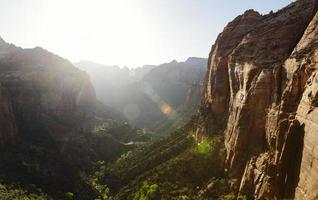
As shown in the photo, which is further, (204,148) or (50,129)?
(50,129)

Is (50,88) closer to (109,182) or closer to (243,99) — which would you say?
(109,182)

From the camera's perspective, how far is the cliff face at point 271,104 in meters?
43.7

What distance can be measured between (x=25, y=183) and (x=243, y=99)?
58714 mm

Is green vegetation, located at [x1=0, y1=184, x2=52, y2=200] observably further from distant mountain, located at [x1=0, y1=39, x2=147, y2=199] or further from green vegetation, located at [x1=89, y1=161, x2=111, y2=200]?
green vegetation, located at [x1=89, y1=161, x2=111, y2=200]

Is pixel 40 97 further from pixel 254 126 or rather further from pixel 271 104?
pixel 271 104

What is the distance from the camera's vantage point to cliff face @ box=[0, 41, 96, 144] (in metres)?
125

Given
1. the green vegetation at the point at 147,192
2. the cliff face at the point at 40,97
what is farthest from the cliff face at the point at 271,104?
the cliff face at the point at 40,97

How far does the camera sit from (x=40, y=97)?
151 m

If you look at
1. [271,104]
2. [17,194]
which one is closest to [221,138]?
[271,104]

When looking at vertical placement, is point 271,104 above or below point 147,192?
above

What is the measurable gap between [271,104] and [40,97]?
115708 mm

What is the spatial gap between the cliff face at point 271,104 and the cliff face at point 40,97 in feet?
230

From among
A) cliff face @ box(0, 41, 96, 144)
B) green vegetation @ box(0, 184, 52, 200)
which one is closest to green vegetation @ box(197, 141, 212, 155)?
green vegetation @ box(0, 184, 52, 200)

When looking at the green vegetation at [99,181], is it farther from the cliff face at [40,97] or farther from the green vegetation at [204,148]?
the green vegetation at [204,148]
